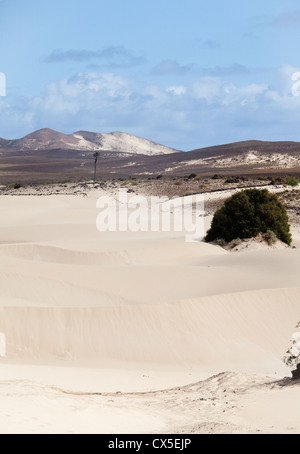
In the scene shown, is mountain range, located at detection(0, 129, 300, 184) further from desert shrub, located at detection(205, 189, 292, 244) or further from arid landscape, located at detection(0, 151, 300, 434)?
arid landscape, located at detection(0, 151, 300, 434)

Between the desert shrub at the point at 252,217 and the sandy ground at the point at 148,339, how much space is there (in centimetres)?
98

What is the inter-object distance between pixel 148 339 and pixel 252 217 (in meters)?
11.5

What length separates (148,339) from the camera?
15.5 metres

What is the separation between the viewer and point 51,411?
8.88 m

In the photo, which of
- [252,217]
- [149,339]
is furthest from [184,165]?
[149,339]

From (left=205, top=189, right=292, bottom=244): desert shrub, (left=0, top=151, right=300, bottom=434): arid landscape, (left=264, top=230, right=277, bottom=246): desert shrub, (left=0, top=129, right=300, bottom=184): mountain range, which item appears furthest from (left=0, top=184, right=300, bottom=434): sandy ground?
(left=0, top=129, right=300, bottom=184): mountain range

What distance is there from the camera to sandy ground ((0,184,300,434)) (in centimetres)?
905

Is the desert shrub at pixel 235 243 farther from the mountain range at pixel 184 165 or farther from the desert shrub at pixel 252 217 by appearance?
the mountain range at pixel 184 165

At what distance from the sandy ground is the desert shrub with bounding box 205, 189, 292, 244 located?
3.21 feet

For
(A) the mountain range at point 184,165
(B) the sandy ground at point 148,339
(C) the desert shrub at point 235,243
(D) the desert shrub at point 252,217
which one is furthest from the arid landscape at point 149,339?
(A) the mountain range at point 184,165

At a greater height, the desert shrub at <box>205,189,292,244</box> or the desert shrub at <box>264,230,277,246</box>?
the desert shrub at <box>205,189,292,244</box>

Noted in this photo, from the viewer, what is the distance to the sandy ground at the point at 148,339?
29.7 feet

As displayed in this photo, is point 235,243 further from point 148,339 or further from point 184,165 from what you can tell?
point 184,165

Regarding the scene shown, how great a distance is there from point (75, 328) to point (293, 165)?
278 feet
